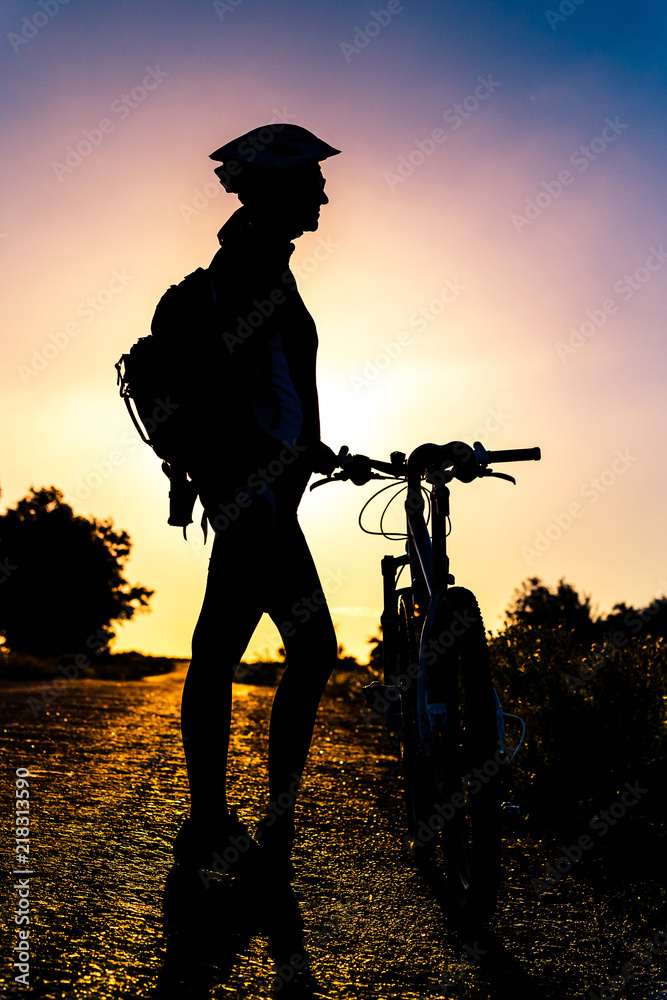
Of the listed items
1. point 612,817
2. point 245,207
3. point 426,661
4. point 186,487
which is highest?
point 245,207

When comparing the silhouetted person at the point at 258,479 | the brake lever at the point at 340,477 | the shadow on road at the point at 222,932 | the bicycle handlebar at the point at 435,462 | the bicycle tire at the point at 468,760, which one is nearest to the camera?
the shadow on road at the point at 222,932

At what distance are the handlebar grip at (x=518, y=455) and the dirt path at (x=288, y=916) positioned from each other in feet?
5.42

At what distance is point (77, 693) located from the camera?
9211 mm

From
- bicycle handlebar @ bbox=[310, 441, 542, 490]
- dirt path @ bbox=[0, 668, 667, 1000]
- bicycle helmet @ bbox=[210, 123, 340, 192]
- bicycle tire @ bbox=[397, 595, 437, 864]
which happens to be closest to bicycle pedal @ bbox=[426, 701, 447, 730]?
bicycle tire @ bbox=[397, 595, 437, 864]

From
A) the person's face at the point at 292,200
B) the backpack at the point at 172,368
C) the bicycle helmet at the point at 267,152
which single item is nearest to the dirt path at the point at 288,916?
the backpack at the point at 172,368

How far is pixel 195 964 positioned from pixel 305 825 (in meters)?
1.79

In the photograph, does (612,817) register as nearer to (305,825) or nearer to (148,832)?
(305,825)

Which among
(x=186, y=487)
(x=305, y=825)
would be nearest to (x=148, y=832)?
(x=305, y=825)

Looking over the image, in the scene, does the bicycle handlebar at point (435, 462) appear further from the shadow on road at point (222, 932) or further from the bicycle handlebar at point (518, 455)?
the shadow on road at point (222, 932)

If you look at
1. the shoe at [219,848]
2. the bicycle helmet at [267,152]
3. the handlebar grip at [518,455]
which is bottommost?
the shoe at [219,848]

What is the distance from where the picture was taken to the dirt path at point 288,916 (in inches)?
99.7

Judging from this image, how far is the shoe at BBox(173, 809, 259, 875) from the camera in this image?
10.4 ft

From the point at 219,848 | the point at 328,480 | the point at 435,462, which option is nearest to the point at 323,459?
the point at 435,462

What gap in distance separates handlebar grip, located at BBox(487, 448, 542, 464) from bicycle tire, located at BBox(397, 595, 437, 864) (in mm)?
793
